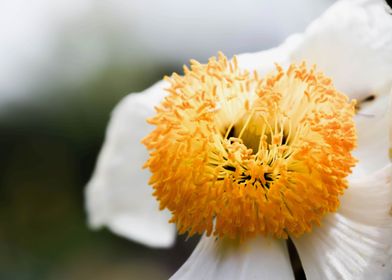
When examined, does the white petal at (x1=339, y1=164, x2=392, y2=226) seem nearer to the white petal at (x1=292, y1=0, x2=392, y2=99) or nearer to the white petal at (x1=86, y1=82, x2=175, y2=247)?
the white petal at (x1=292, y1=0, x2=392, y2=99)

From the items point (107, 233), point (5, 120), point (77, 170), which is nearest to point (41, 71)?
point (5, 120)

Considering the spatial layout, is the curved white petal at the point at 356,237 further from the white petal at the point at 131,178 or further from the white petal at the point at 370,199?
the white petal at the point at 131,178

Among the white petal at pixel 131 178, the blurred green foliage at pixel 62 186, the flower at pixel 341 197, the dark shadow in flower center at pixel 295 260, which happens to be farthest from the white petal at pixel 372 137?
the blurred green foliage at pixel 62 186

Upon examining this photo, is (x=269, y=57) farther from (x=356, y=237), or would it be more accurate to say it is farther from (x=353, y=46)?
(x=356, y=237)

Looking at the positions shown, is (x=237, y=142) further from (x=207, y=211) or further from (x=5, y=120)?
(x=5, y=120)

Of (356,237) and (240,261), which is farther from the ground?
(356,237)

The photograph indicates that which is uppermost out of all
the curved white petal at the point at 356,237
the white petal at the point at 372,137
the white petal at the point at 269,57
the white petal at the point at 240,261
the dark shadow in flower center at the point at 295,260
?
the white petal at the point at 269,57

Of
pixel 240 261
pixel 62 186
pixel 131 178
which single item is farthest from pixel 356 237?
pixel 62 186
